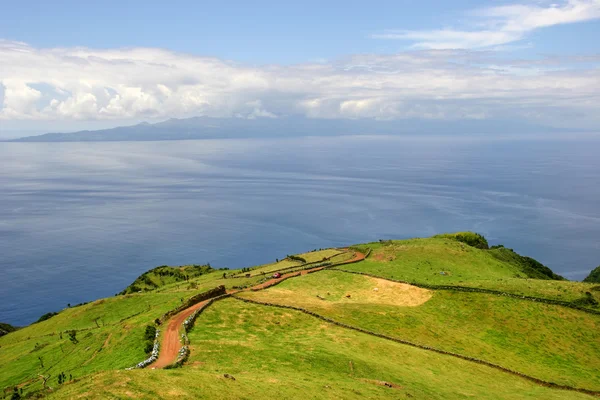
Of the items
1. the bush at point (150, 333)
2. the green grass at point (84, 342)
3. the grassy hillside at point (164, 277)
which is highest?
the bush at point (150, 333)

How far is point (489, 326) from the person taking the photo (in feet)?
185

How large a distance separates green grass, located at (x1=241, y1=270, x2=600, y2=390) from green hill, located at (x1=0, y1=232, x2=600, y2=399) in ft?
0.67

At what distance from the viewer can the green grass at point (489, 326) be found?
4909 cm

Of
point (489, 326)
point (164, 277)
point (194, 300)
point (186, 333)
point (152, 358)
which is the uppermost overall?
point (152, 358)

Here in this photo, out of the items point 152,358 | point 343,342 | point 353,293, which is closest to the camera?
point 152,358

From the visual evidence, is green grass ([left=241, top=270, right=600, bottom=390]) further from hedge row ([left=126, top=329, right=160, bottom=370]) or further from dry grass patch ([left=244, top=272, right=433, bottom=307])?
hedge row ([left=126, top=329, right=160, bottom=370])

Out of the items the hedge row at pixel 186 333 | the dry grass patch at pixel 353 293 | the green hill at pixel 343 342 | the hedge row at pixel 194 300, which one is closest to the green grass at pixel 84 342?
the green hill at pixel 343 342

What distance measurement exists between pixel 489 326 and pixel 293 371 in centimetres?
3295

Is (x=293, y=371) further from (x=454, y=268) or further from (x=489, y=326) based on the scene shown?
(x=454, y=268)

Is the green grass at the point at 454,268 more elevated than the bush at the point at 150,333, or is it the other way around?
the bush at the point at 150,333

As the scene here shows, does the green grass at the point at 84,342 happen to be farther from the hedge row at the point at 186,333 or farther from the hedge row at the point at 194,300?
the hedge row at the point at 186,333

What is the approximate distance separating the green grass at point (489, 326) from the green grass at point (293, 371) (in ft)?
14.0

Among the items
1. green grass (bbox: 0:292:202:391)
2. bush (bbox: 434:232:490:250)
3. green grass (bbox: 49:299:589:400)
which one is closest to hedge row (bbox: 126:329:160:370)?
green grass (bbox: 0:292:202:391)

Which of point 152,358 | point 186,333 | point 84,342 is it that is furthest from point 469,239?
point 152,358
